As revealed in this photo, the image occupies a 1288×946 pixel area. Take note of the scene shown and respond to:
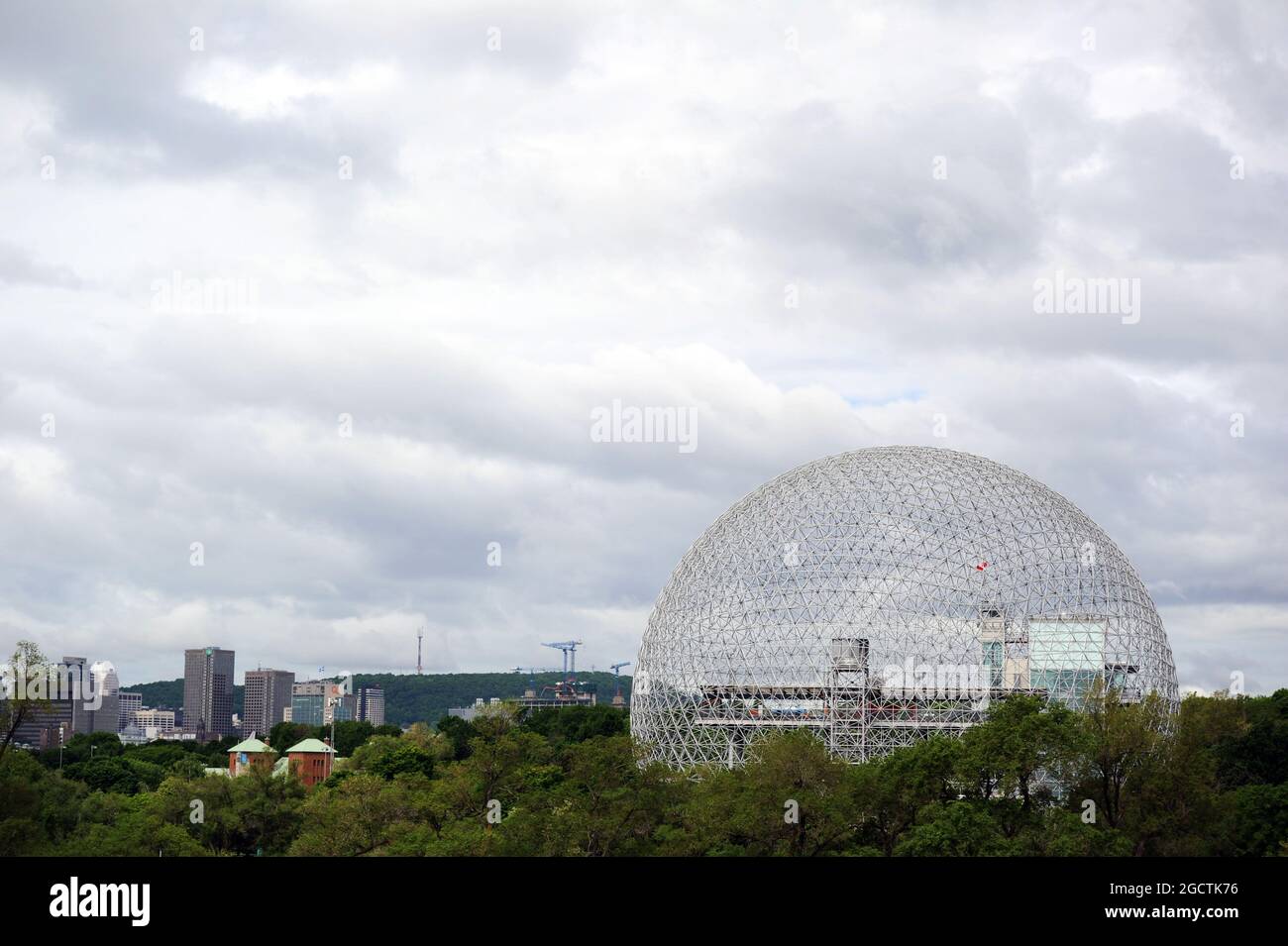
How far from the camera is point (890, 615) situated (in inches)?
1951

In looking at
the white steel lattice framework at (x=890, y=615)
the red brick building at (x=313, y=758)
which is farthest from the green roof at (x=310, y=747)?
the white steel lattice framework at (x=890, y=615)

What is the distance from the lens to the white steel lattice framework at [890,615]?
161ft

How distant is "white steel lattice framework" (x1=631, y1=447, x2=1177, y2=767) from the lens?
49062 millimetres

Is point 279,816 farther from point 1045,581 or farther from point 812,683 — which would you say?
point 1045,581

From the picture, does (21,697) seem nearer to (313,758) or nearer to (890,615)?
(890,615)

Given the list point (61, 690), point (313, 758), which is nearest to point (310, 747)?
point (313, 758)

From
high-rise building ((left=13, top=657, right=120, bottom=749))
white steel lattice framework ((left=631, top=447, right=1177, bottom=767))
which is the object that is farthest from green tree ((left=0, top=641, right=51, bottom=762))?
white steel lattice framework ((left=631, top=447, right=1177, bottom=767))

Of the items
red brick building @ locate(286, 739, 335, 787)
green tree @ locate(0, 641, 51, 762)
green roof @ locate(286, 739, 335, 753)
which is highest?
green tree @ locate(0, 641, 51, 762)

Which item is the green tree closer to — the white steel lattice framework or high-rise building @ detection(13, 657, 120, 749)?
high-rise building @ detection(13, 657, 120, 749)

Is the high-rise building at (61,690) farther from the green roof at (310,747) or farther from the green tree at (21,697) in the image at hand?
the green roof at (310,747)
